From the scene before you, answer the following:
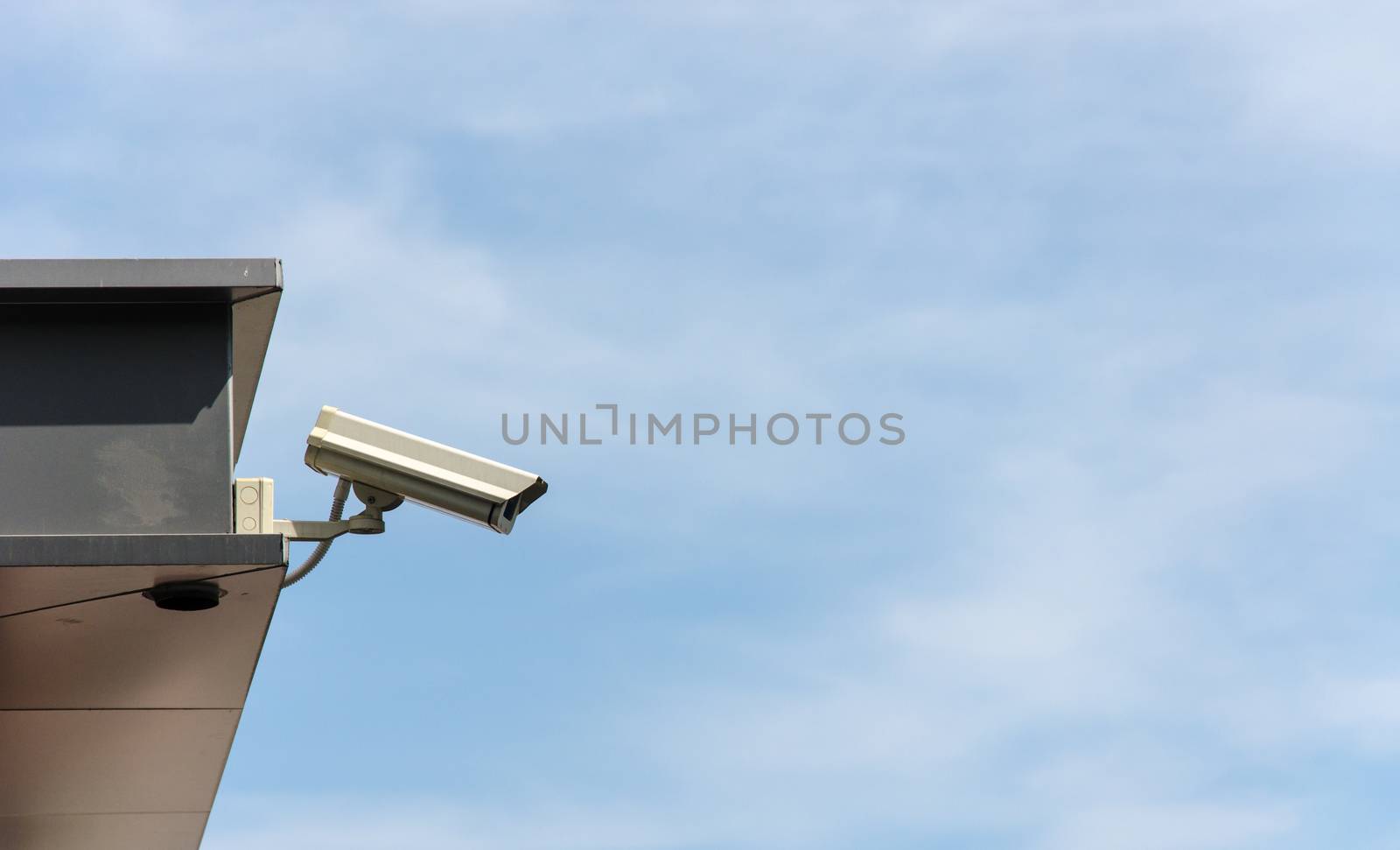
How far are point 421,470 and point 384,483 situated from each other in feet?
0.61

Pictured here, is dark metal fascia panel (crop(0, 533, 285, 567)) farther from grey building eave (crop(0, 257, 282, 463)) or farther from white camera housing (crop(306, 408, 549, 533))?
grey building eave (crop(0, 257, 282, 463))

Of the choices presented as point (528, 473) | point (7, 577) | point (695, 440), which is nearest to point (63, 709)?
point (7, 577)

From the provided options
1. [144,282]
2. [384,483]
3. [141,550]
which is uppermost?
[144,282]

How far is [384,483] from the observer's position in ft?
23.1

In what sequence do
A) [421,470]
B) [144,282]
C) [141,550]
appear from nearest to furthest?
[141,550]
[144,282]
[421,470]

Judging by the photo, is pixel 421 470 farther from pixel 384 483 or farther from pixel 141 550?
pixel 141 550

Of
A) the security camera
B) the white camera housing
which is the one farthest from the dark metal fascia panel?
the white camera housing

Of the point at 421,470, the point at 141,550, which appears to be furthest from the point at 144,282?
the point at 421,470

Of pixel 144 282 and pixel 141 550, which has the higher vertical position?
pixel 144 282

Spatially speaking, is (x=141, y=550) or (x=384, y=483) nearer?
(x=141, y=550)

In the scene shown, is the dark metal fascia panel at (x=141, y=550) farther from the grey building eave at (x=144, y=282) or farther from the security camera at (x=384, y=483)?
the grey building eave at (x=144, y=282)

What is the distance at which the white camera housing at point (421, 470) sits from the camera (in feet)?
22.8

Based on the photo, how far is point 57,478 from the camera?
6.77 metres

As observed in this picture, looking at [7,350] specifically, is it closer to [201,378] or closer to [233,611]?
[201,378]
